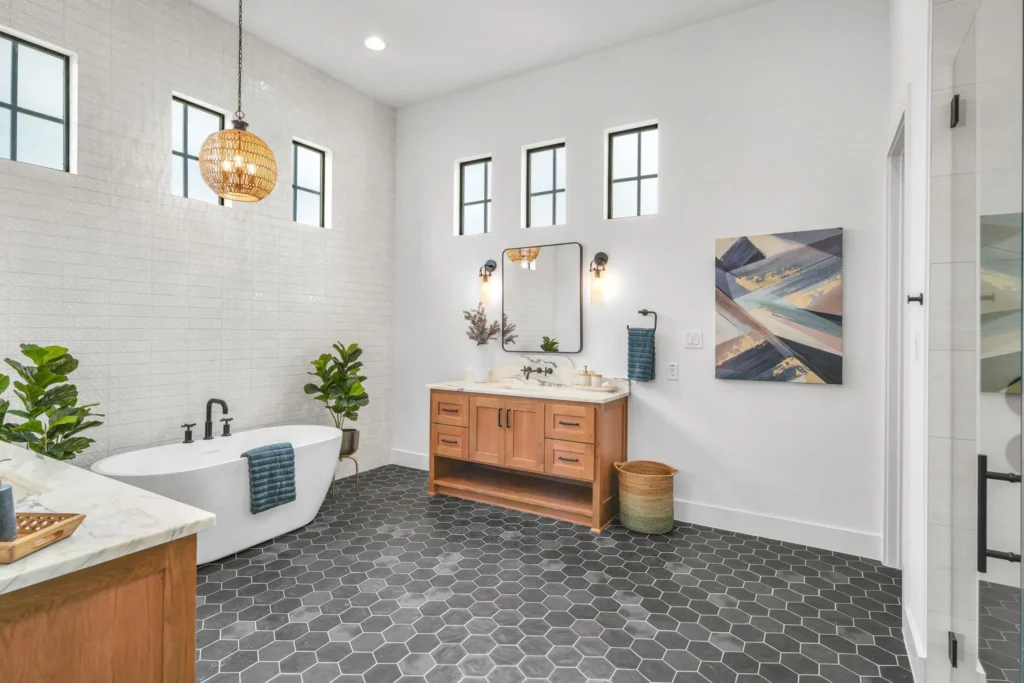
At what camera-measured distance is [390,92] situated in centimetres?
494

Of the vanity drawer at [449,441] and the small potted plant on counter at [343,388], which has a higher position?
the small potted plant on counter at [343,388]

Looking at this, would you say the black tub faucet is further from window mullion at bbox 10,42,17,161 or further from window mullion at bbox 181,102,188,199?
window mullion at bbox 10,42,17,161

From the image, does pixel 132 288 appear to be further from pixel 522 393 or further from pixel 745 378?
pixel 745 378

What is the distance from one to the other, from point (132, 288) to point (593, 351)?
3.15 meters

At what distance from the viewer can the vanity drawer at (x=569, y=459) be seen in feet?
11.9

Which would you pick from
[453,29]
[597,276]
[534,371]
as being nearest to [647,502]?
[534,371]

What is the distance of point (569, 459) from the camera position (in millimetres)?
3699

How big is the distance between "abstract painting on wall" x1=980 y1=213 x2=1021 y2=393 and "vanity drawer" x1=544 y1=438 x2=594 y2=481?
235cm

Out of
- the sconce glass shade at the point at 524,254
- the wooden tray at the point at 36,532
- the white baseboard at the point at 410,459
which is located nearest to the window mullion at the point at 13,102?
the wooden tray at the point at 36,532

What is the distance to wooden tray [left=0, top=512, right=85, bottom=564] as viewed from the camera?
0.99m

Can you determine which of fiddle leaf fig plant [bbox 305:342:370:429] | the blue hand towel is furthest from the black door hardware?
fiddle leaf fig plant [bbox 305:342:370:429]

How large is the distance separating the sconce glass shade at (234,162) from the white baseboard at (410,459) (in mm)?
2908

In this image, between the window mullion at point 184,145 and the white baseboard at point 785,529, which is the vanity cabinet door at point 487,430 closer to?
the white baseboard at point 785,529

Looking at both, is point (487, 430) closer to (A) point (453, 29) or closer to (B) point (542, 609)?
(B) point (542, 609)
